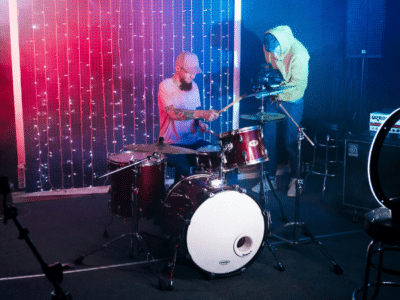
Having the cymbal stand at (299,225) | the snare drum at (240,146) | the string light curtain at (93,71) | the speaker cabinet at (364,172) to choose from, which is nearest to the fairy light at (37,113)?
the string light curtain at (93,71)

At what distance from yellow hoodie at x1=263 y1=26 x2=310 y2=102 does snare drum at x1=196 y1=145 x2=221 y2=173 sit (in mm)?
1780

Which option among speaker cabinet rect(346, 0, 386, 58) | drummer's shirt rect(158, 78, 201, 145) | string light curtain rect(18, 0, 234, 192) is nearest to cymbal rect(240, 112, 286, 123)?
drummer's shirt rect(158, 78, 201, 145)

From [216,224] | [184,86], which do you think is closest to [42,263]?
[216,224]

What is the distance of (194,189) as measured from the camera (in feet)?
10.7

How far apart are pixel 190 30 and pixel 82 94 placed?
1517mm

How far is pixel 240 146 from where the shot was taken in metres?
3.49

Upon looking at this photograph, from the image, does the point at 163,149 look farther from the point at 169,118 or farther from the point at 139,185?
the point at 169,118

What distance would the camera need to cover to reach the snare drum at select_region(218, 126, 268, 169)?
135 inches

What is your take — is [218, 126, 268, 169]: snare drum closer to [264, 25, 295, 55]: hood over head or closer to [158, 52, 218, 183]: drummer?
[158, 52, 218, 183]: drummer

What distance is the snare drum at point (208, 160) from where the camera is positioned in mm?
3629

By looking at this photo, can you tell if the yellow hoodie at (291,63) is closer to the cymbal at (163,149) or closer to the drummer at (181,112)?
the drummer at (181,112)

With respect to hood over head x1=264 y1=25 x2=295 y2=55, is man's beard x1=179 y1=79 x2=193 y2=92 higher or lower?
lower

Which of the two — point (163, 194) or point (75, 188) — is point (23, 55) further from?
point (163, 194)

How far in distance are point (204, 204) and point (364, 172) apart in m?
2.08
